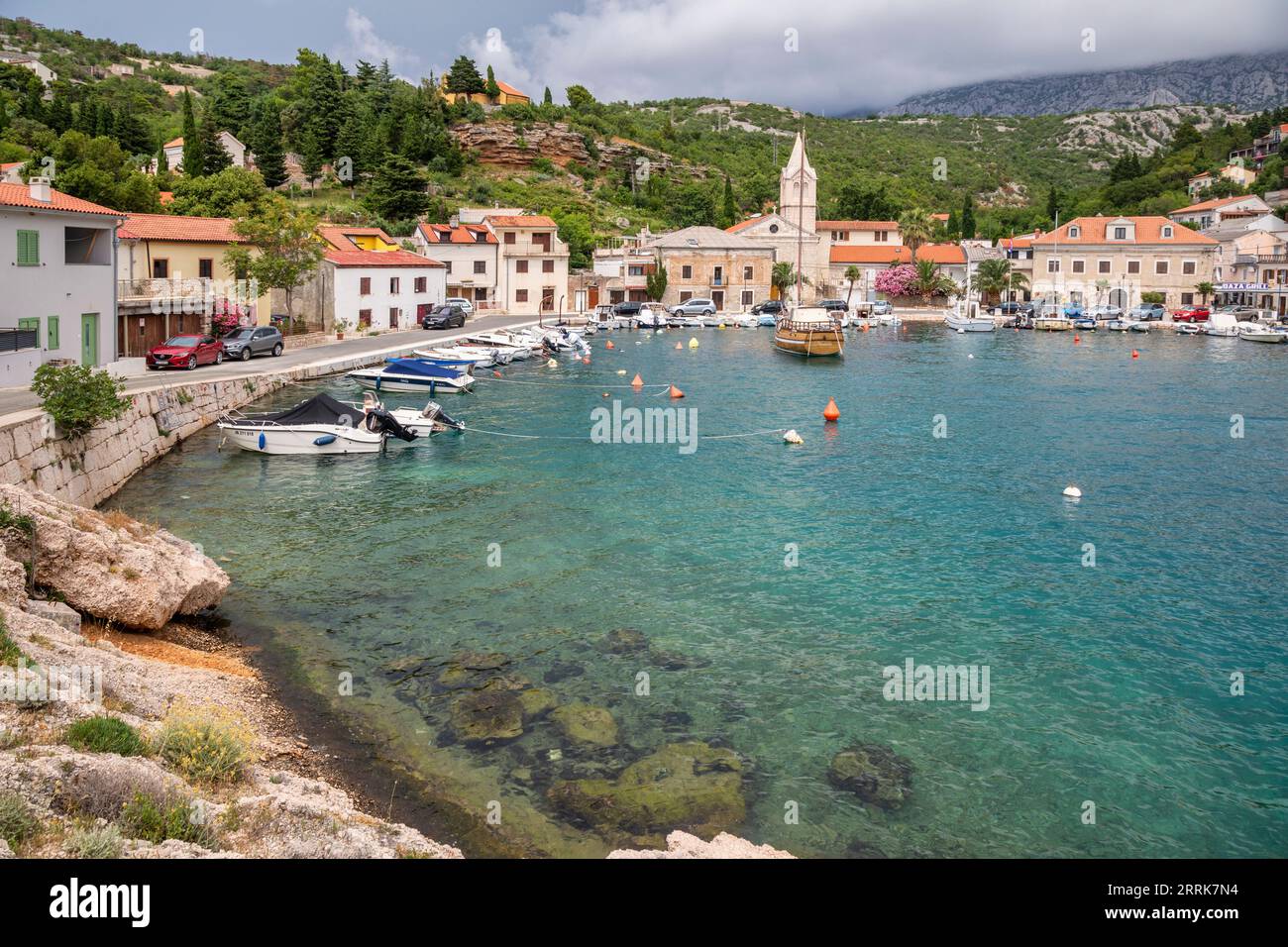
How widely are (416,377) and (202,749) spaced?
36282 mm

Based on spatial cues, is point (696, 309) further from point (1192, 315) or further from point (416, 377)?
point (416, 377)

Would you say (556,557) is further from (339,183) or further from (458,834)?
(339,183)

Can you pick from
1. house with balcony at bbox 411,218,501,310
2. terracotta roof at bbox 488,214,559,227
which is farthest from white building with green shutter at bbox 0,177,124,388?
terracotta roof at bbox 488,214,559,227

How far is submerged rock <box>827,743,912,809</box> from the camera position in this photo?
40.7 feet

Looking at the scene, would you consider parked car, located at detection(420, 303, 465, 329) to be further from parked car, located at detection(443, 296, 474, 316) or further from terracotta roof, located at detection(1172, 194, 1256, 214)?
terracotta roof, located at detection(1172, 194, 1256, 214)

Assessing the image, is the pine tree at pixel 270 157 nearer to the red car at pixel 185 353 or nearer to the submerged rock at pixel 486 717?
the red car at pixel 185 353

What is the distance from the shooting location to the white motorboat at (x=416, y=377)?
146 ft

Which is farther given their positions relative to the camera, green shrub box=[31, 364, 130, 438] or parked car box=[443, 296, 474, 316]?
parked car box=[443, 296, 474, 316]

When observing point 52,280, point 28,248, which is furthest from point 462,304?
point 28,248

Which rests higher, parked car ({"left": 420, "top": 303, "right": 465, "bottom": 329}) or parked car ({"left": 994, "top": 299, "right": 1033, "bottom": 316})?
parked car ({"left": 994, "top": 299, "right": 1033, "bottom": 316})

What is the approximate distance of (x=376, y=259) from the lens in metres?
63.2

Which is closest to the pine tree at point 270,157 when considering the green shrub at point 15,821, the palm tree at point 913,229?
the palm tree at point 913,229

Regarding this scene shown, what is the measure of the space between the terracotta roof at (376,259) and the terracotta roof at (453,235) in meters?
10.7

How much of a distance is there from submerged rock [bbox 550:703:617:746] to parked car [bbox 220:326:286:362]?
3584 centimetres
